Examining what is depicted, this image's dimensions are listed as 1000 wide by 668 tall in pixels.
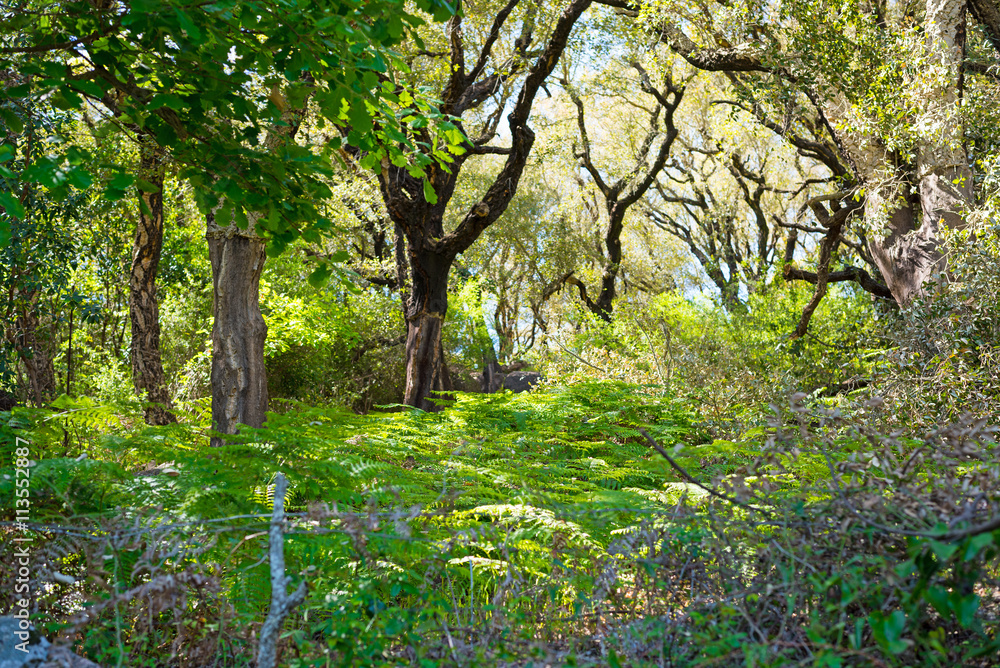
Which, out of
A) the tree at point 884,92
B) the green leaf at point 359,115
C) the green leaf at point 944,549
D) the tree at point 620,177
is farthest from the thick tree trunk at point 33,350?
the tree at point 620,177

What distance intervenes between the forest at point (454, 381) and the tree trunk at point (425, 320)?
0.05 m

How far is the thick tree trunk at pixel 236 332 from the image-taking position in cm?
694

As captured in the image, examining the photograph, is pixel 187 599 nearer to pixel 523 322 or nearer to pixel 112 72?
pixel 112 72

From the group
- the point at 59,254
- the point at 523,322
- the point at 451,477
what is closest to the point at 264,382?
the point at 59,254

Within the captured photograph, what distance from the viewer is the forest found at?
2.10 metres

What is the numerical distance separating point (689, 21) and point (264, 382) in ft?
25.9

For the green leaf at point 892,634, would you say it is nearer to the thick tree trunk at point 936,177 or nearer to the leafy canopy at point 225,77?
the leafy canopy at point 225,77

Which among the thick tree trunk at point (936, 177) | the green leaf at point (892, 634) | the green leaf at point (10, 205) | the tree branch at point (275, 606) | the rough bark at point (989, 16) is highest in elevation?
the rough bark at point (989, 16)

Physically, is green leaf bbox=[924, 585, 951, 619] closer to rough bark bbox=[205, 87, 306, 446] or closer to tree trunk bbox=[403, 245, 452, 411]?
rough bark bbox=[205, 87, 306, 446]

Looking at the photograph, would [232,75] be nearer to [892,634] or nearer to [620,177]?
[892,634]

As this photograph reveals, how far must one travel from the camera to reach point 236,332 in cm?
703

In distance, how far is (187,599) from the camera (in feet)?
8.25

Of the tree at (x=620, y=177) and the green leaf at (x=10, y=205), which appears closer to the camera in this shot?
the green leaf at (x=10, y=205)

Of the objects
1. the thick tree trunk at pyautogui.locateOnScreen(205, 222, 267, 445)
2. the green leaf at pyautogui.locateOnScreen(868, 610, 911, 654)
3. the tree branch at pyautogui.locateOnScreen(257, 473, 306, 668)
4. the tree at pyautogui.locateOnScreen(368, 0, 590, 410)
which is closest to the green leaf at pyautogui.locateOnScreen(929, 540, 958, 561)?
the green leaf at pyautogui.locateOnScreen(868, 610, 911, 654)
